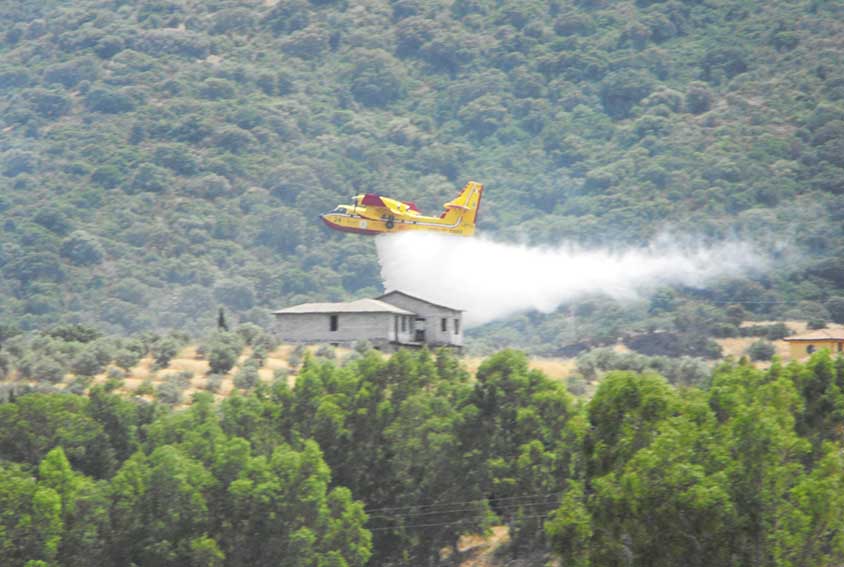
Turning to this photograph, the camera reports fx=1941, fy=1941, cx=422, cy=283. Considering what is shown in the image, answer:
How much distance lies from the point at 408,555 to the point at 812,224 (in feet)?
387

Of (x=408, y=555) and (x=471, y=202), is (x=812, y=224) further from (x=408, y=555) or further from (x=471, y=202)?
(x=408, y=555)

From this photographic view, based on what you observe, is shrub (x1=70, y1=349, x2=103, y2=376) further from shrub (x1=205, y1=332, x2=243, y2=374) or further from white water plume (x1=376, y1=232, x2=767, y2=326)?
white water plume (x1=376, y1=232, x2=767, y2=326)

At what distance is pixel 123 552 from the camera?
61.3 metres

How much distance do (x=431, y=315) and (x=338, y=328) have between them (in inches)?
189

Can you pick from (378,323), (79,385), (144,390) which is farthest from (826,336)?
(79,385)

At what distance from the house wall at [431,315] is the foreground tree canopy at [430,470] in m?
17.5

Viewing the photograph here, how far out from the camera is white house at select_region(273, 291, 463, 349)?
93.8 meters

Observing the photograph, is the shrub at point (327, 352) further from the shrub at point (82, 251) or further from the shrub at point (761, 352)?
the shrub at point (82, 251)

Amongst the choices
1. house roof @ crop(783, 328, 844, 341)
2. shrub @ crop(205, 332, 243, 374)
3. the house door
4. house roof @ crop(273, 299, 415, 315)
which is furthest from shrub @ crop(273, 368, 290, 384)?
house roof @ crop(783, 328, 844, 341)

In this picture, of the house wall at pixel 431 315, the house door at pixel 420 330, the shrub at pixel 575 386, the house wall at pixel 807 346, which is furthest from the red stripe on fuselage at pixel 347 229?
the house wall at pixel 807 346

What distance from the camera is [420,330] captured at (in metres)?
96.4

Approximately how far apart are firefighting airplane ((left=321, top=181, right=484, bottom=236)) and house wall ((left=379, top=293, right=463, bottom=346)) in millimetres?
7336

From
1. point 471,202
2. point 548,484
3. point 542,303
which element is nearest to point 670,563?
point 548,484

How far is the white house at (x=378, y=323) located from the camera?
9375 centimetres
